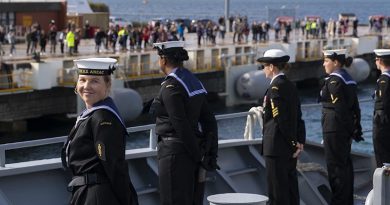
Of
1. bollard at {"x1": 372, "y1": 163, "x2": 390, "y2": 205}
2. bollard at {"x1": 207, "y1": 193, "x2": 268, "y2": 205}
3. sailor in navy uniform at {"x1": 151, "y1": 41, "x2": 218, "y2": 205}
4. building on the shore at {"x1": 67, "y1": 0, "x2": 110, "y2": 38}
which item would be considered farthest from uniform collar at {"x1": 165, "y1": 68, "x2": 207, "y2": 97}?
building on the shore at {"x1": 67, "y1": 0, "x2": 110, "y2": 38}

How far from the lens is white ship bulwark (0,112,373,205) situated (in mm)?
7961

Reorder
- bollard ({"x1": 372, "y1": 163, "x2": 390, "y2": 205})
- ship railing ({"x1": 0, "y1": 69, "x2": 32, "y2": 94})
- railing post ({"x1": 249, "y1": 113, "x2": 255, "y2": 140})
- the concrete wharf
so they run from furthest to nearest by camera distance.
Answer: the concrete wharf < ship railing ({"x1": 0, "y1": 69, "x2": 32, "y2": 94}) < railing post ({"x1": 249, "y1": 113, "x2": 255, "y2": 140}) < bollard ({"x1": 372, "y1": 163, "x2": 390, "y2": 205})

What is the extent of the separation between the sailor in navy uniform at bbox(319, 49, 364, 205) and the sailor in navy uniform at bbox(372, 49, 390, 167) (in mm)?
460

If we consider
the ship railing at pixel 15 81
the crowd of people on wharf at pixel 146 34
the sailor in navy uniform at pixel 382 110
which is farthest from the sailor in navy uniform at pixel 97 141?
the crowd of people on wharf at pixel 146 34

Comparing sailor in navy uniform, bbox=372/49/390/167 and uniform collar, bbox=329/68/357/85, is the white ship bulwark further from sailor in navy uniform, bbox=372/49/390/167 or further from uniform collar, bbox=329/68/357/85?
uniform collar, bbox=329/68/357/85

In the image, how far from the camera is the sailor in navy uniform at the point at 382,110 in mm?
9977

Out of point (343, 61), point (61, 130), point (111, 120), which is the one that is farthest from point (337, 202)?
point (61, 130)

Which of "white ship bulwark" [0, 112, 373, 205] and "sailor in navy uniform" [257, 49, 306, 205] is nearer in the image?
"white ship bulwark" [0, 112, 373, 205]

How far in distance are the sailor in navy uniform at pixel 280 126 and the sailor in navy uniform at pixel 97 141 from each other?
9.13 ft

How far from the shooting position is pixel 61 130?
3912 cm

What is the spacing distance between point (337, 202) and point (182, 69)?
3.40 metres

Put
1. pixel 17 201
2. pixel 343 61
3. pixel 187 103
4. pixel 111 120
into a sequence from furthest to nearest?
pixel 343 61, pixel 17 201, pixel 187 103, pixel 111 120

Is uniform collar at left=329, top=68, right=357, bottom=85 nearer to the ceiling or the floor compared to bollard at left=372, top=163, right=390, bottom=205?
nearer to the ceiling

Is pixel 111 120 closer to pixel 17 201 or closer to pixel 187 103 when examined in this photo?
pixel 187 103
